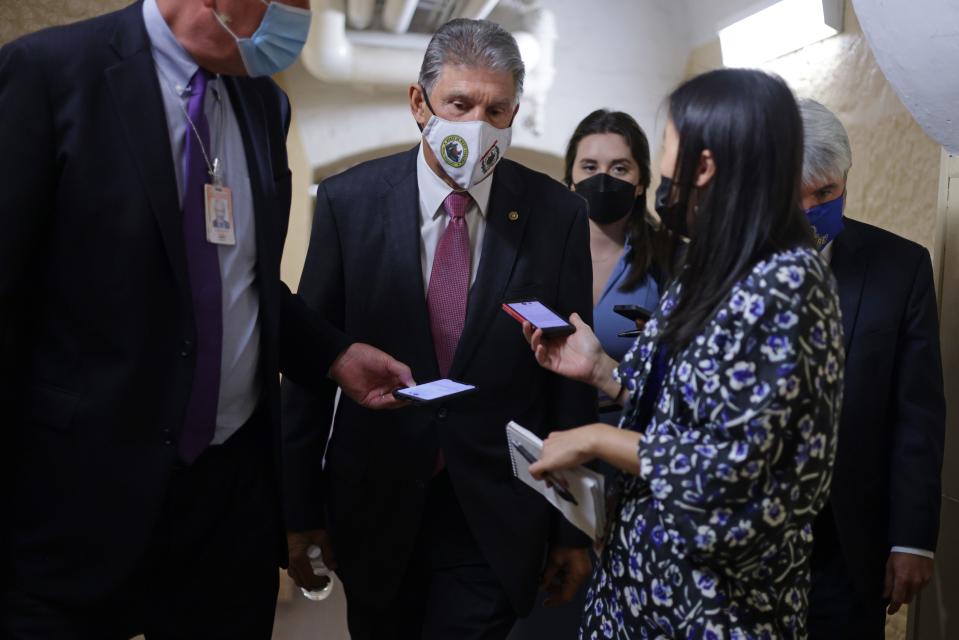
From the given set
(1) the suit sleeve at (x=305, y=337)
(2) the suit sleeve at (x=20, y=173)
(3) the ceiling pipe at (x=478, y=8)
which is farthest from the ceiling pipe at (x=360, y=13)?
(2) the suit sleeve at (x=20, y=173)

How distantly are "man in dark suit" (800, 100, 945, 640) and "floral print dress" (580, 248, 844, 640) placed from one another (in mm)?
708

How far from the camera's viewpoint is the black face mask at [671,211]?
4.80ft

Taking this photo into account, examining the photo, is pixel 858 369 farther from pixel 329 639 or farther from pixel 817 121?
pixel 329 639

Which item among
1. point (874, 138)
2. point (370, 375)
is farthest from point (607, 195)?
point (874, 138)

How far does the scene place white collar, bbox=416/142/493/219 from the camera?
202cm

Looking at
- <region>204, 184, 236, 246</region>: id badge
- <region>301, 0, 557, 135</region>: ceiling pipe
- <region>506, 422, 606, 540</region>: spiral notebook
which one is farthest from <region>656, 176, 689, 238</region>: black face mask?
<region>301, 0, 557, 135</region>: ceiling pipe

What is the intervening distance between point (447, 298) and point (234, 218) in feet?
1.75

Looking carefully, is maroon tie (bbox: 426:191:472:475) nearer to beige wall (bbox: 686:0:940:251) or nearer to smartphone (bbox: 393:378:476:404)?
smartphone (bbox: 393:378:476:404)

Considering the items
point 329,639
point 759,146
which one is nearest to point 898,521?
point 759,146

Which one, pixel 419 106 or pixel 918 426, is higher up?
pixel 419 106

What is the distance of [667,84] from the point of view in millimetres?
5996

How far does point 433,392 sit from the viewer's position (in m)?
1.69

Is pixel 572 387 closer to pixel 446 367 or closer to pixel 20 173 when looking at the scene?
pixel 446 367

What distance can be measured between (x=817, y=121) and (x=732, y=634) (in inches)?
49.0
